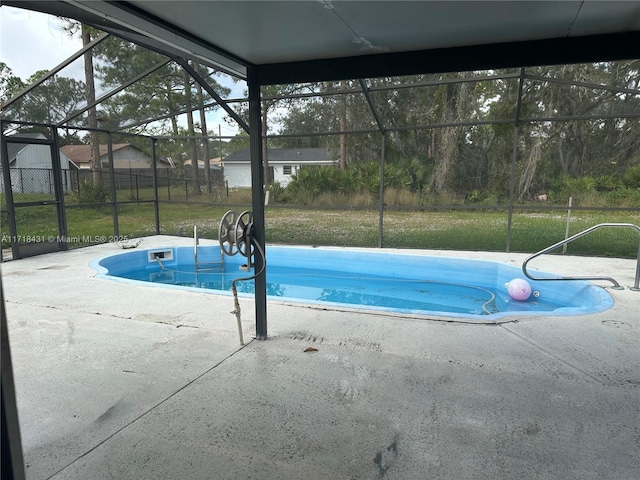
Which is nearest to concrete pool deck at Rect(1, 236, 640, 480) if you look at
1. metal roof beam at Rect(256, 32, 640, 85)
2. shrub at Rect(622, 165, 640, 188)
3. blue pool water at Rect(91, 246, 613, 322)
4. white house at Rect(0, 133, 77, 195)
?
blue pool water at Rect(91, 246, 613, 322)

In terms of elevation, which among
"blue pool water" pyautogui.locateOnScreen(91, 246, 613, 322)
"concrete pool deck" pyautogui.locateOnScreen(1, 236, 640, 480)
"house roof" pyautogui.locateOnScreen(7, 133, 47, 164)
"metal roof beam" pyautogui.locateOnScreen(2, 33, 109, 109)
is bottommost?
"blue pool water" pyautogui.locateOnScreen(91, 246, 613, 322)

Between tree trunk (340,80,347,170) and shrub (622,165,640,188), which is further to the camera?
tree trunk (340,80,347,170)

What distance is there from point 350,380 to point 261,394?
1.88 ft

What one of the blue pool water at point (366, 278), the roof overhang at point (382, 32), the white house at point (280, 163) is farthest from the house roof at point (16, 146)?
the white house at point (280, 163)

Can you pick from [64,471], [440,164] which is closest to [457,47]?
[64,471]

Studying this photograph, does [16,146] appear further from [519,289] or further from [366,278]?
[519,289]

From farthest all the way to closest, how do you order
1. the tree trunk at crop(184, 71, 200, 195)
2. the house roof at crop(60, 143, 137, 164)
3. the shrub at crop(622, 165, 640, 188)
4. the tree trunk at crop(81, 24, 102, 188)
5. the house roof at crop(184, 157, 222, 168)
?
1. the house roof at crop(184, 157, 222, 168)
2. the tree trunk at crop(184, 71, 200, 195)
3. the shrub at crop(622, 165, 640, 188)
4. the house roof at crop(60, 143, 137, 164)
5. the tree trunk at crop(81, 24, 102, 188)

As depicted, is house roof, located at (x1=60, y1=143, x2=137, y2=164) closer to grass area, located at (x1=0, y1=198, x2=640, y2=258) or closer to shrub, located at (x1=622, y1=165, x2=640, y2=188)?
grass area, located at (x1=0, y1=198, x2=640, y2=258)

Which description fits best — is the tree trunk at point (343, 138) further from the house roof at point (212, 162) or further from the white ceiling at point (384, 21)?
the white ceiling at point (384, 21)

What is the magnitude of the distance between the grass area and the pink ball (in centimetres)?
221

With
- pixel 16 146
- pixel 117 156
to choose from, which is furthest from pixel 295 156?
pixel 16 146

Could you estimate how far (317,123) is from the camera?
12492 mm

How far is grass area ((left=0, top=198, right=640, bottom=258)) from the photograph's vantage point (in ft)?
26.2

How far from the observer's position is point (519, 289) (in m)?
5.43
